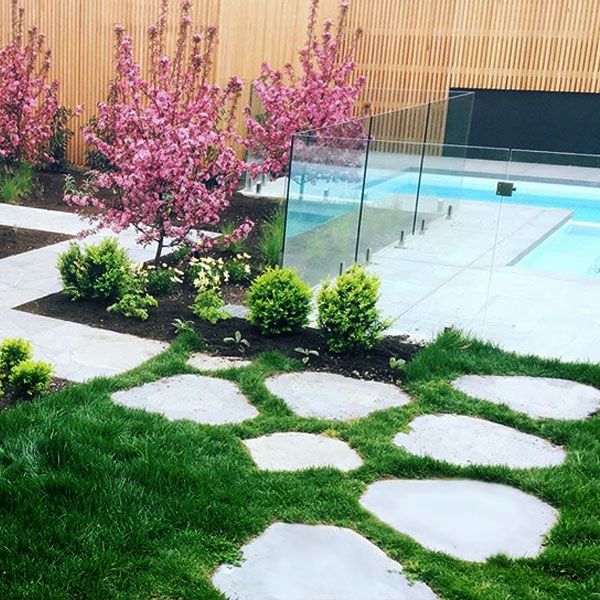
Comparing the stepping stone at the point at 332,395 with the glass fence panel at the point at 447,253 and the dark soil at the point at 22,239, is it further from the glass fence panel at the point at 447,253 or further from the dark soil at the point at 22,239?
the dark soil at the point at 22,239

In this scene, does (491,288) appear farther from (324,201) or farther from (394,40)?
(394,40)

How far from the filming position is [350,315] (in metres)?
5.89

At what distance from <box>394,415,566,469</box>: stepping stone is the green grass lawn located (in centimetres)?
10

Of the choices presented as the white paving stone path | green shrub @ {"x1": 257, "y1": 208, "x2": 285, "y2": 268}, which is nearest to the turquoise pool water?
green shrub @ {"x1": 257, "y1": 208, "x2": 285, "y2": 268}

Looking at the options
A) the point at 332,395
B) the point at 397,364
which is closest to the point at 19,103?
the point at 397,364

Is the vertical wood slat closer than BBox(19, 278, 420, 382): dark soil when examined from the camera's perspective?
No

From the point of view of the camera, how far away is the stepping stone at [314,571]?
3.06 meters

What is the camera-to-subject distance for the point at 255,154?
11.9m

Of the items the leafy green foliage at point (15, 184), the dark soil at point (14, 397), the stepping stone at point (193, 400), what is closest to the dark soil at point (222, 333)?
the stepping stone at point (193, 400)

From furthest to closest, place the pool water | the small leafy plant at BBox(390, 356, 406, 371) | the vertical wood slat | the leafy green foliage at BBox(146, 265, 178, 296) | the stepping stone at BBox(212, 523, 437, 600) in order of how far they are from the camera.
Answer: the vertical wood slat → the pool water → the leafy green foliage at BBox(146, 265, 178, 296) → the small leafy plant at BBox(390, 356, 406, 371) → the stepping stone at BBox(212, 523, 437, 600)

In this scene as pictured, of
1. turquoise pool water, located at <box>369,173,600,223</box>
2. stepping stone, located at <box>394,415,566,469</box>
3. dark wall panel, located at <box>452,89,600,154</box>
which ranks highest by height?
Result: dark wall panel, located at <box>452,89,600,154</box>

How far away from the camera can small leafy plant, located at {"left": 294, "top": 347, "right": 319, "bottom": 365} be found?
18.8ft

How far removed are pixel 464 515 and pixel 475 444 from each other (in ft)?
2.79

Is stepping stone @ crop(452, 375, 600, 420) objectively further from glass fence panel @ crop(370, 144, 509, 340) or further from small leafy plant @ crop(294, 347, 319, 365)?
glass fence panel @ crop(370, 144, 509, 340)
